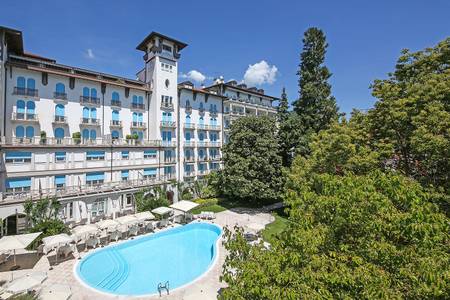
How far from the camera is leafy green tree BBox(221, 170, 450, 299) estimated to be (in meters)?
5.45

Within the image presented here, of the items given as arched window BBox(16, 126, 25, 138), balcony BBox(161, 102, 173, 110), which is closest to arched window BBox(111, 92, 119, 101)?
balcony BBox(161, 102, 173, 110)

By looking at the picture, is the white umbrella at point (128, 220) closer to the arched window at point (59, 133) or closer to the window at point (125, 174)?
the window at point (125, 174)

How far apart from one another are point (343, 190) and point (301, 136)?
2370 centimetres

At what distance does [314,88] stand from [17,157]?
113 ft

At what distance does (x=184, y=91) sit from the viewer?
37.8 metres

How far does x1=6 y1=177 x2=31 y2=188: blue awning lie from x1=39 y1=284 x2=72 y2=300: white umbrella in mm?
13864

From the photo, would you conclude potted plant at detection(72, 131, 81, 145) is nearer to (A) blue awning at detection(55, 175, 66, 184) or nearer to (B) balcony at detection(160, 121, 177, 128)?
(A) blue awning at detection(55, 175, 66, 184)

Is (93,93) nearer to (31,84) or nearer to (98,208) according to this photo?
(31,84)

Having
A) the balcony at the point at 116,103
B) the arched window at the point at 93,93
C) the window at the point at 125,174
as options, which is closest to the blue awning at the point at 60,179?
the window at the point at 125,174

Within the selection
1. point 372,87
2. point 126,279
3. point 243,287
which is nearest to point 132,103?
point 126,279

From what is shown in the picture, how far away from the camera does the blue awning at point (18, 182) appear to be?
877 inches

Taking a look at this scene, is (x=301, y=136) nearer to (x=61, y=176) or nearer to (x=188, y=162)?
(x=188, y=162)

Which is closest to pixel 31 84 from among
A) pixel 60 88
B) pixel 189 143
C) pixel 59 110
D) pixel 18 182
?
pixel 60 88

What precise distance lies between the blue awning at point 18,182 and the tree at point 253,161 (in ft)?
68.7
